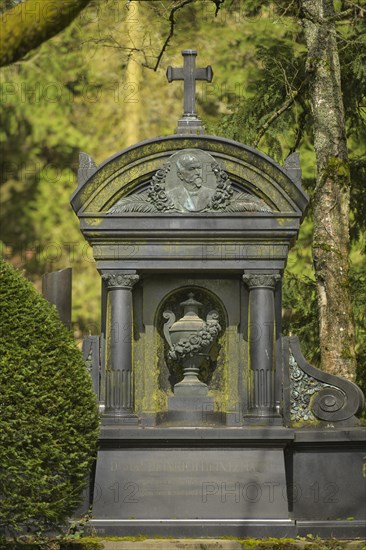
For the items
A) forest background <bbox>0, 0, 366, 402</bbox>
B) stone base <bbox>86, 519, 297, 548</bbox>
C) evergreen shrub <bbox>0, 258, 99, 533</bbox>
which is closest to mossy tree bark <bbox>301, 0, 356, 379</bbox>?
stone base <bbox>86, 519, 297, 548</bbox>

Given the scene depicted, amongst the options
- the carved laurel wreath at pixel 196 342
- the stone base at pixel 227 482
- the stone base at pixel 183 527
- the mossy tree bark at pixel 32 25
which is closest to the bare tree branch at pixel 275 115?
the carved laurel wreath at pixel 196 342

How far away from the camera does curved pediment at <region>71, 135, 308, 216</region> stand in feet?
42.7

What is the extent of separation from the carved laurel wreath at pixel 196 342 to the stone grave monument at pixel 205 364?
1cm

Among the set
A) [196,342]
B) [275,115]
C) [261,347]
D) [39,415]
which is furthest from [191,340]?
[275,115]

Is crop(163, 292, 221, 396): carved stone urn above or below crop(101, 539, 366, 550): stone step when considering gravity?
above

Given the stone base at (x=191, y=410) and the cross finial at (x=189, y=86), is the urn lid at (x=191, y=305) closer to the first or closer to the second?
the stone base at (x=191, y=410)

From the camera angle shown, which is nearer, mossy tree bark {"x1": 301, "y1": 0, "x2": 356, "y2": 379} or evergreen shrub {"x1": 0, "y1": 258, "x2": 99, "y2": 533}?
evergreen shrub {"x1": 0, "y1": 258, "x2": 99, "y2": 533}

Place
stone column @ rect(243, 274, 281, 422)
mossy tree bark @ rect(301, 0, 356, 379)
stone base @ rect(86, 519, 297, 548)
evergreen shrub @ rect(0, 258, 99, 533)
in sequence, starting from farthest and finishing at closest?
mossy tree bark @ rect(301, 0, 356, 379) → stone column @ rect(243, 274, 281, 422) → stone base @ rect(86, 519, 297, 548) → evergreen shrub @ rect(0, 258, 99, 533)

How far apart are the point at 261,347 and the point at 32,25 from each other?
5256mm

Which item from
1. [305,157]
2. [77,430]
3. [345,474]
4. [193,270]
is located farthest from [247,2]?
[77,430]

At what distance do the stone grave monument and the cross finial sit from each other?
0.8 inches

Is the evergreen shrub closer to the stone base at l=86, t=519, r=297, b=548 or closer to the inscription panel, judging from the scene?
the stone base at l=86, t=519, r=297, b=548

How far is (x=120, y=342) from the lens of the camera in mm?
13023

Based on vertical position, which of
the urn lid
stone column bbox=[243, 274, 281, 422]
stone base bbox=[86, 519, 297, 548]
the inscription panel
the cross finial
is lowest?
stone base bbox=[86, 519, 297, 548]
